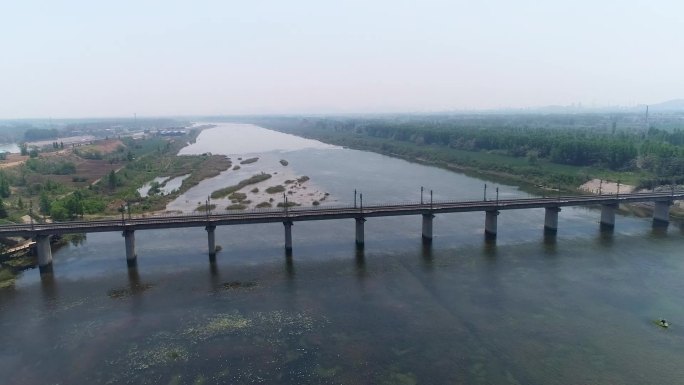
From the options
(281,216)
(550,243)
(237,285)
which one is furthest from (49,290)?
(550,243)

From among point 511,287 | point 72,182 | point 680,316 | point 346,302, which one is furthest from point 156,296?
point 72,182

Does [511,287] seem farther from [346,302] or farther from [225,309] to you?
[225,309]

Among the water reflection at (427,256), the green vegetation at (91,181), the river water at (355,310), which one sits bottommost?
the river water at (355,310)

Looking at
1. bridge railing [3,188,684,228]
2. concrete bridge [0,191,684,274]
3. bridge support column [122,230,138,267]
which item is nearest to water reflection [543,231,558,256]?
concrete bridge [0,191,684,274]

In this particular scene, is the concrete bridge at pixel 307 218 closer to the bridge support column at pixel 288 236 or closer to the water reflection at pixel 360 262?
the bridge support column at pixel 288 236

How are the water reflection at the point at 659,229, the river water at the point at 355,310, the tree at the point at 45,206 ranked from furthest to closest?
the tree at the point at 45,206, the water reflection at the point at 659,229, the river water at the point at 355,310

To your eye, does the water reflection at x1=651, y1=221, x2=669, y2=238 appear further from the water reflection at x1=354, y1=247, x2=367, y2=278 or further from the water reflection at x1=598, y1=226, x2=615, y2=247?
the water reflection at x1=354, y1=247, x2=367, y2=278

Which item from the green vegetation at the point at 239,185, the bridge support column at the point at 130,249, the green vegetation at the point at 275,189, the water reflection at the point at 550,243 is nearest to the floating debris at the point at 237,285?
the bridge support column at the point at 130,249
